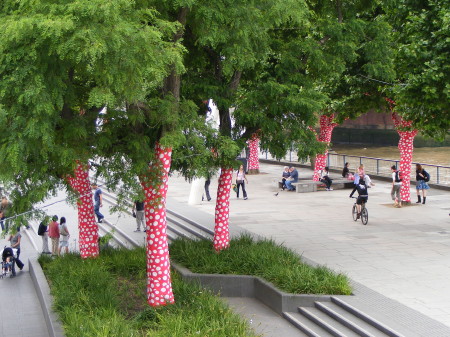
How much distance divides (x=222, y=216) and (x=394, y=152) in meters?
35.0

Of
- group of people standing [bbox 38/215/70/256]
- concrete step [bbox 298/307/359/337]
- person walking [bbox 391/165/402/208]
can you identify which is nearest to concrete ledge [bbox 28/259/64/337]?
group of people standing [bbox 38/215/70/256]

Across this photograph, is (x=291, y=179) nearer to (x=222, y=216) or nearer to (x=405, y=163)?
(x=405, y=163)

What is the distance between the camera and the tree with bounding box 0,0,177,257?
31.0 feet

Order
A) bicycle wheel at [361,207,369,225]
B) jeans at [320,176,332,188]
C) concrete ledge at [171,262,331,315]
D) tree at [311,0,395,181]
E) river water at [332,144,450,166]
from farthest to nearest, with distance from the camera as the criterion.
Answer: river water at [332,144,450,166] < jeans at [320,176,332,188] < bicycle wheel at [361,207,369,225] < tree at [311,0,395,181] < concrete ledge at [171,262,331,315]

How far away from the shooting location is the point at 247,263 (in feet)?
48.6

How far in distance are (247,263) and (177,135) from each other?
165 inches

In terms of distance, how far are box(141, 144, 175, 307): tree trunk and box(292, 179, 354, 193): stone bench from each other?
16.0 m

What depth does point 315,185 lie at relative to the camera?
1117 inches

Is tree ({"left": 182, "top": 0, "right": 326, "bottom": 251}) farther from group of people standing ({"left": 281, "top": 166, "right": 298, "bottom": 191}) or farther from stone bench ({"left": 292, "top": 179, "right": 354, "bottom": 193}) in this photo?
group of people standing ({"left": 281, "top": 166, "right": 298, "bottom": 191})

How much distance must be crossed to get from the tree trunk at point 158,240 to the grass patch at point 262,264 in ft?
7.49

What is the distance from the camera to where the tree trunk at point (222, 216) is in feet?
52.5

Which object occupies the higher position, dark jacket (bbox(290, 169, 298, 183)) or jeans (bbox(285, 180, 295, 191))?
dark jacket (bbox(290, 169, 298, 183))

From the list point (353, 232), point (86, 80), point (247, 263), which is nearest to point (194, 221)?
point (353, 232)

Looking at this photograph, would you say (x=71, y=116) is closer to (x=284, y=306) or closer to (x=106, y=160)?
(x=106, y=160)
